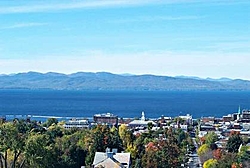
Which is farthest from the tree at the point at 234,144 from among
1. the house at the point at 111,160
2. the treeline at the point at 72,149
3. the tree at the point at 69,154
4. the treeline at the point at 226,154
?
the tree at the point at 69,154

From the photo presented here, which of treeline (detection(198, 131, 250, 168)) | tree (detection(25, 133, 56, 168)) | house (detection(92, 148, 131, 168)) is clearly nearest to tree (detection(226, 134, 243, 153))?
treeline (detection(198, 131, 250, 168))

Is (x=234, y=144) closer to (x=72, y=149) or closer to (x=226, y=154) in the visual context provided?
(x=226, y=154)

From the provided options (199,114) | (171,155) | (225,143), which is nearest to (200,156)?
(225,143)

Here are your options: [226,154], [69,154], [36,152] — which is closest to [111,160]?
[69,154]

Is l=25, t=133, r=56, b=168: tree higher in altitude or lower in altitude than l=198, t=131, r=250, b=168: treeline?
higher

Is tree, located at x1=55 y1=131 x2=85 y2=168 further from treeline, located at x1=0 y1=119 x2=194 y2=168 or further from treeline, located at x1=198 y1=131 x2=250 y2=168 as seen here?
treeline, located at x1=198 y1=131 x2=250 y2=168

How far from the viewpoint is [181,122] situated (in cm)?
7025

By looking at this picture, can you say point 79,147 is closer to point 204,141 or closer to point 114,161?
point 114,161

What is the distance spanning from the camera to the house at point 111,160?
3062 centimetres

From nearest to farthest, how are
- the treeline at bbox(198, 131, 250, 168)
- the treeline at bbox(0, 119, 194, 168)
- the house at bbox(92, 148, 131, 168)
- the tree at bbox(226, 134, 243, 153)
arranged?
1. the treeline at bbox(0, 119, 194, 168)
2. the house at bbox(92, 148, 131, 168)
3. the treeline at bbox(198, 131, 250, 168)
4. the tree at bbox(226, 134, 243, 153)

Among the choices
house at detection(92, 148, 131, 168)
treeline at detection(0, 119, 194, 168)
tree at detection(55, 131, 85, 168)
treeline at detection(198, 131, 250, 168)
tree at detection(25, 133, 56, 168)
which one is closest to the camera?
tree at detection(25, 133, 56, 168)

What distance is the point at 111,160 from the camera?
101 ft

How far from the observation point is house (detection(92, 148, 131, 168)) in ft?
100

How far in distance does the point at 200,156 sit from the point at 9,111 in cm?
7661
